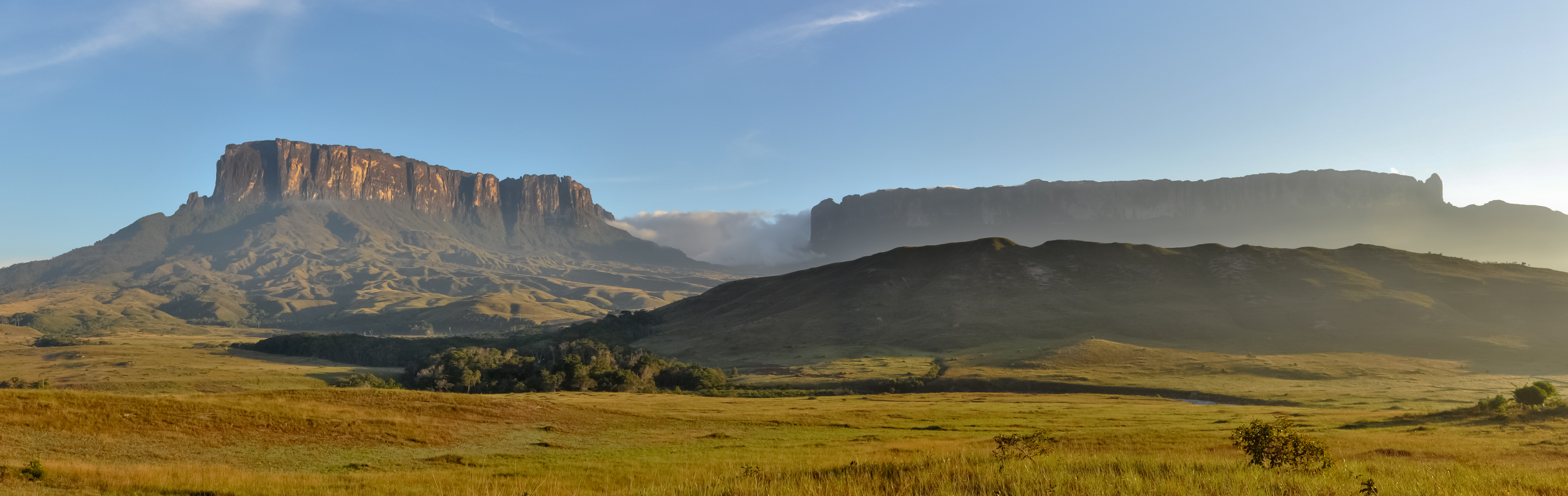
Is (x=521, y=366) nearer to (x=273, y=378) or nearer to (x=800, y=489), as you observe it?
(x=273, y=378)

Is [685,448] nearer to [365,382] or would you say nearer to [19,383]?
[365,382]

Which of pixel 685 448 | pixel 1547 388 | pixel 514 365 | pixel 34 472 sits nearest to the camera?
pixel 34 472

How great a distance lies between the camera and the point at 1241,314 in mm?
162000

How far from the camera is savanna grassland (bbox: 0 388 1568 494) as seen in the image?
12219mm

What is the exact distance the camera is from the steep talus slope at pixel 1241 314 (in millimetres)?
139125

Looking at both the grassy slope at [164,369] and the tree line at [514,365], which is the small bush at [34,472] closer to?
the grassy slope at [164,369]

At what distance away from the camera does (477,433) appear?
42125 mm

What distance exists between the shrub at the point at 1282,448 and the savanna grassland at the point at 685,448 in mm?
903

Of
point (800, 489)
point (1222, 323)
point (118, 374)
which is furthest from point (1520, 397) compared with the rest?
point (118, 374)

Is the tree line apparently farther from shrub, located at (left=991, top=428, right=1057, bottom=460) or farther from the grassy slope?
shrub, located at (left=991, top=428, right=1057, bottom=460)

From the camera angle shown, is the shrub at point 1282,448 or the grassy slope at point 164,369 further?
the grassy slope at point 164,369

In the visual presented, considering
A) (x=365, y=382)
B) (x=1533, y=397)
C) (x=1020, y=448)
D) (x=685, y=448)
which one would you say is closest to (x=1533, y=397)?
(x=1533, y=397)

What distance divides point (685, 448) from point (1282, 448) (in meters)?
29.3

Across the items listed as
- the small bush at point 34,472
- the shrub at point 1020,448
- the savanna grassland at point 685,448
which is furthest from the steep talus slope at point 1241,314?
the small bush at point 34,472
